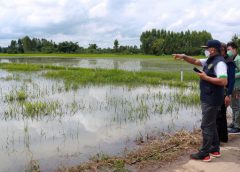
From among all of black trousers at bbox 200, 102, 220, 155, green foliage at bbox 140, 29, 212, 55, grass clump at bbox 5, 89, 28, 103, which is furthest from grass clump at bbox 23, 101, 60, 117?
green foliage at bbox 140, 29, 212, 55

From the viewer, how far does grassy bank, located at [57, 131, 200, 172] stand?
520 centimetres

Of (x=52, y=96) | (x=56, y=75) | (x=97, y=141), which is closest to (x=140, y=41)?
(x=56, y=75)

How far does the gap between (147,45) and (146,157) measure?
252ft

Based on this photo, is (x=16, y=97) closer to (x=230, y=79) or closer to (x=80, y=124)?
(x=80, y=124)

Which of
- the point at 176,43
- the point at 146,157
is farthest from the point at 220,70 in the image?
the point at 176,43

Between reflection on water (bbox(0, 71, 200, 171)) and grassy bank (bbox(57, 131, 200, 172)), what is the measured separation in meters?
0.60

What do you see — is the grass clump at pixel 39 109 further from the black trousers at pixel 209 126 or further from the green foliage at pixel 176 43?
the green foliage at pixel 176 43

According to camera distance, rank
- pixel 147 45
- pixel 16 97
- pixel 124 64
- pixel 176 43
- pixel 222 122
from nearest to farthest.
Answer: pixel 222 122 → pixel 16 97 → pixel 124 64 → pixel 176 43 → pixel 147 45

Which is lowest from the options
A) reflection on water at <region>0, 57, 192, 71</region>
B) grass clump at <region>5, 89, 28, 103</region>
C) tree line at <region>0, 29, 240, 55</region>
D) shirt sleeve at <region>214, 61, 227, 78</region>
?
Answer: grass clump at <region>5, 89, 28, 103</region>

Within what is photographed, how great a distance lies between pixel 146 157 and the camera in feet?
18.2

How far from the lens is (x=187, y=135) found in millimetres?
6680

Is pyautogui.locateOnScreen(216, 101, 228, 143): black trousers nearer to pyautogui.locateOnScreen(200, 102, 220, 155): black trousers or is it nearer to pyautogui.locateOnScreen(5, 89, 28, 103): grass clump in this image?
pyautogui.locateOnScreen(200, 102, 220, 155): black trousers

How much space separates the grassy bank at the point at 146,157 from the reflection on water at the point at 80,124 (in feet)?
1.98

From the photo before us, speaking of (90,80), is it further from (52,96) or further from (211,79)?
(211,79)
